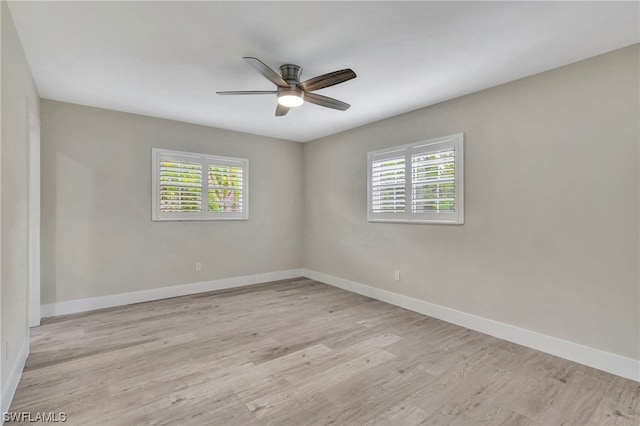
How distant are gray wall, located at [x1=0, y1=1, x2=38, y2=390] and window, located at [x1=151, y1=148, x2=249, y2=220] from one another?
6.31 feet

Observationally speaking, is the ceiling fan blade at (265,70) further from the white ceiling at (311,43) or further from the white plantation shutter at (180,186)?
the white plantation shutter at (180,186)

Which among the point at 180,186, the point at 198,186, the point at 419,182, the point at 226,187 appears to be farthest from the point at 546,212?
the point at 180,186

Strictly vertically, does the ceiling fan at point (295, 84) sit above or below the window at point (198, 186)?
above

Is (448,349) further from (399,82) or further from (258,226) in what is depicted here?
(258,226)

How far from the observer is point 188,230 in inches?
190

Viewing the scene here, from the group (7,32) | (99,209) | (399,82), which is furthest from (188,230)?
(399,82)

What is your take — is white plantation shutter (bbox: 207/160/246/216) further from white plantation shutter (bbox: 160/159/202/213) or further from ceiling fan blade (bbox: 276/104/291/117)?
ceiling fan blade (bbox: 276/104/291/117)

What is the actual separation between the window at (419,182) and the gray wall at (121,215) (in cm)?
213

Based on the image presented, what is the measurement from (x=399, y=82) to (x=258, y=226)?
11.2ft

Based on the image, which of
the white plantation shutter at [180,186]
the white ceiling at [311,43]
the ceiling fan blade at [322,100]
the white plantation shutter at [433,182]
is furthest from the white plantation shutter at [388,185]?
the white plantation shutter at [180,186]

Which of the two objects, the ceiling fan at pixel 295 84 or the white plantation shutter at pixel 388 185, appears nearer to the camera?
the ceiling fan at pixel 295 84

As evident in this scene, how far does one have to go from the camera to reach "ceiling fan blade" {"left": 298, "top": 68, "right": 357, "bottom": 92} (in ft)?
8.21

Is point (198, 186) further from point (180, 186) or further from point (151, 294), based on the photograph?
point (151, 294)

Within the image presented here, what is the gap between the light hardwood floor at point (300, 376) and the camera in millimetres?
2057
